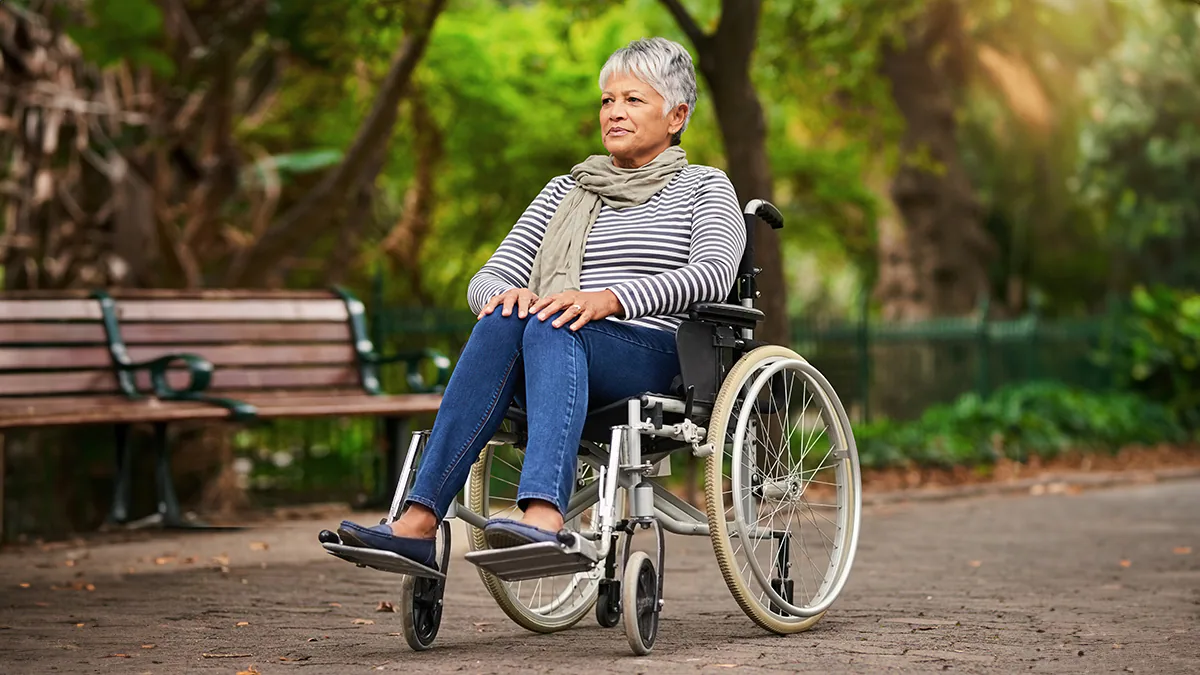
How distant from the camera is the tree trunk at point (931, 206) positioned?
1959 centimetres

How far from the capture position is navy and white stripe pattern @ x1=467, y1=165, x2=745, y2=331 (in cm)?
442

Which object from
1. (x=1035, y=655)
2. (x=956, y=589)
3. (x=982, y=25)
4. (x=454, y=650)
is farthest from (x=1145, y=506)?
(x=982, y=25)

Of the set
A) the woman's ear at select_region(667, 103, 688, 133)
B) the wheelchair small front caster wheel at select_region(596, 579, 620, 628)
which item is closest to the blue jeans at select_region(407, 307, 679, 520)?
the wheelchair small front caster wheel at select_region(596, 579, 620, 628)

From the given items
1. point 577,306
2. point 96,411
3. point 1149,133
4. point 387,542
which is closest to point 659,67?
point 577,306

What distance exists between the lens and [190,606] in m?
5.29

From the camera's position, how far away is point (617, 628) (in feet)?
16.1

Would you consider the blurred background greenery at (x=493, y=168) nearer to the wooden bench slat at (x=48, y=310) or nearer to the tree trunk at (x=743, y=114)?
the tree trunk at (x=743, y=114)

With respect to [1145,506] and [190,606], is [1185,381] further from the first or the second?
[190,606]

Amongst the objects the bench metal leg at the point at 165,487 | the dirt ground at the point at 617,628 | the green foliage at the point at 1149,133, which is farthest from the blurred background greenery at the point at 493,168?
the dirt ground at the point at 617,628

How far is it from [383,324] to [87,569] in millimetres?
3882

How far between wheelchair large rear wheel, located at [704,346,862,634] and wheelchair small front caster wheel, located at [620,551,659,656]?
0.66ft

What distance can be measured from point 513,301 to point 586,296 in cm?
19

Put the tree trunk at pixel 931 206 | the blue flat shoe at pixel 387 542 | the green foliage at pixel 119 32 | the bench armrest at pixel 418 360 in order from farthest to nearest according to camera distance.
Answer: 1. the tree trunk at pixel 931 206
2. the green foliage at pixel 119 32
3. the bench armrest at pixel 418 360
4. the blue flat shoe at pixel 387 542

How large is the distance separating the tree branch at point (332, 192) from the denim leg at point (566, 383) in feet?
24.1
